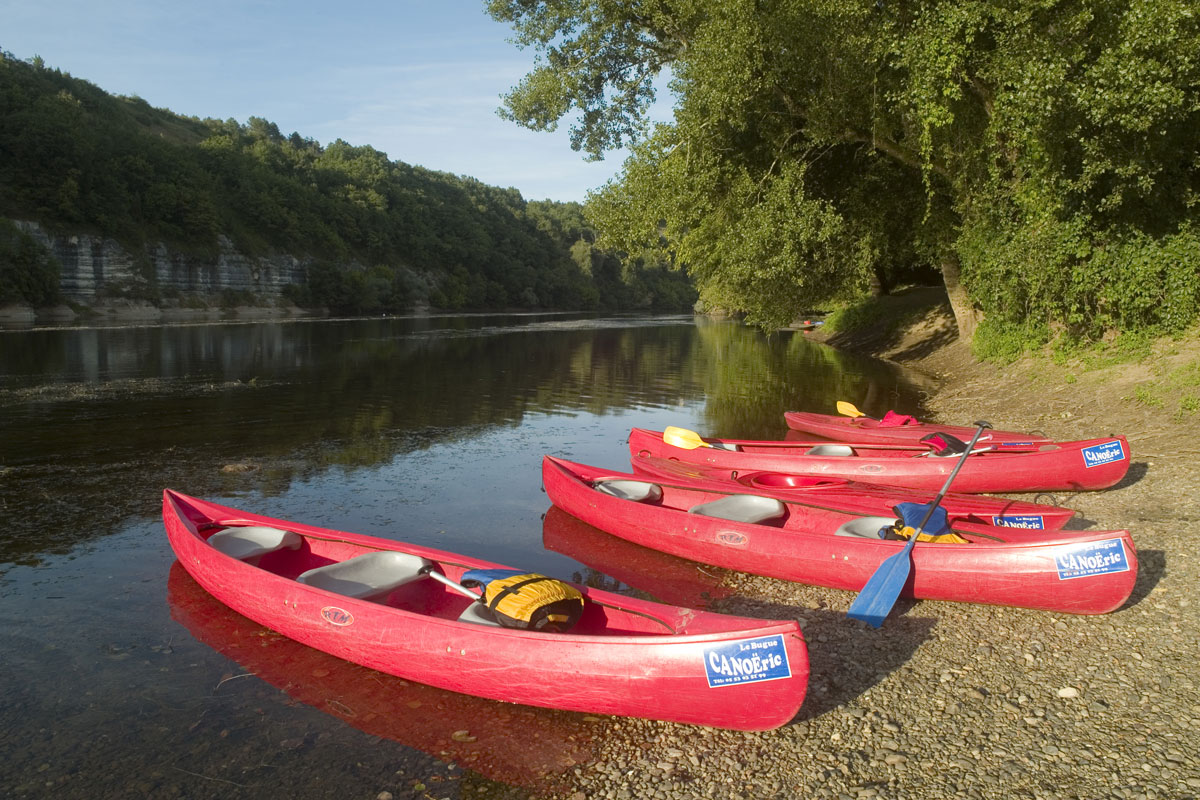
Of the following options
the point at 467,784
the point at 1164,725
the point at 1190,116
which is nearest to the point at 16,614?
the point at 467,784

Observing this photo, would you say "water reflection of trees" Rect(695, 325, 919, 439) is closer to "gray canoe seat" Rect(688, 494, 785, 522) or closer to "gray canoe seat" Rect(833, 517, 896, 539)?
"gray canoe seat" Rect(688, 494, 785, 522)

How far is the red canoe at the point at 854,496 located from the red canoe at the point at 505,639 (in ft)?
10.8

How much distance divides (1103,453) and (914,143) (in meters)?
9.05

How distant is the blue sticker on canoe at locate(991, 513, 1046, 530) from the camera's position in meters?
7.22

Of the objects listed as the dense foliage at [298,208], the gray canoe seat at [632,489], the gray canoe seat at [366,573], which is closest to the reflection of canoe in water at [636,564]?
the gray canoe seat at [632,489]

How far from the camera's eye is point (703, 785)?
4.13 meters

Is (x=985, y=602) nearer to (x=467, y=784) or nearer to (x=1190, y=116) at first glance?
(x=467, y=784)

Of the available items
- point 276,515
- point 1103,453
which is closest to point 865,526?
point 1103,453

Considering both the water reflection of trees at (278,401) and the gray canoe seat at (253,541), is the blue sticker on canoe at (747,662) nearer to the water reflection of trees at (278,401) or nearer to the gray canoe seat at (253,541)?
the gray canoe seat at (253,541)

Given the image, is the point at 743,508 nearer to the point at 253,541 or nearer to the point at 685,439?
the point at 685,439

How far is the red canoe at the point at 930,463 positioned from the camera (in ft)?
29.7

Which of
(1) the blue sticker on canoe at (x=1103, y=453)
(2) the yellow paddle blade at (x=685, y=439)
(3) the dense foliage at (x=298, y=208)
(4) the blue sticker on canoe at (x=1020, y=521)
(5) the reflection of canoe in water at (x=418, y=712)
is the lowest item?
(5) the reflection of canoe in water at (x=418, y=712)

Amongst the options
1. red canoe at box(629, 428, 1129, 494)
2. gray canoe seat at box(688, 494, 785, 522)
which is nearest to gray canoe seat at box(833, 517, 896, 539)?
gray canoe seat at box(688, 494, 785, 522)

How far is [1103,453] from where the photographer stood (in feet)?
29.3
